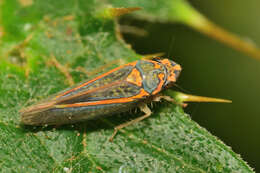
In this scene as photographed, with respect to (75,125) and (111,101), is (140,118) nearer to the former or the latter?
(111,101)

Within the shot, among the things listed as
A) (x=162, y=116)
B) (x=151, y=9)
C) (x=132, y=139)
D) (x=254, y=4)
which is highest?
(x=254, y=4)

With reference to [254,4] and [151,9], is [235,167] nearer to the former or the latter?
[151,9]

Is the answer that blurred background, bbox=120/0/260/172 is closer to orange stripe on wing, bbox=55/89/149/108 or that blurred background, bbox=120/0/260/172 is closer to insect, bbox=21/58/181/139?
insect, bbox=21/58/181/139

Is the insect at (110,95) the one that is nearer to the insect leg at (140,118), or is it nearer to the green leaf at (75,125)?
the insect leg at (140,118)

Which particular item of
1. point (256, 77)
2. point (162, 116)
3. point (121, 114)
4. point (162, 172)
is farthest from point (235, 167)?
point (256, 77)

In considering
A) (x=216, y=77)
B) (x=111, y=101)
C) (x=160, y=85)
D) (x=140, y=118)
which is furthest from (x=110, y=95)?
(x=216, y=77)

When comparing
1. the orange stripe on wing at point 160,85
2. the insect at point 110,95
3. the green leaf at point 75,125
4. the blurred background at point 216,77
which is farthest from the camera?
the blurred background at point 216,77

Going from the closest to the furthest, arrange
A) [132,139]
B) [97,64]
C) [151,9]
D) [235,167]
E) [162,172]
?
[235,167] → [162,172] → [132,139] → [97,64] → [151,9]


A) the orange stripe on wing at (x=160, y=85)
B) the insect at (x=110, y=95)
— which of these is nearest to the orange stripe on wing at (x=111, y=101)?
the insect at (x=110, y=95)
